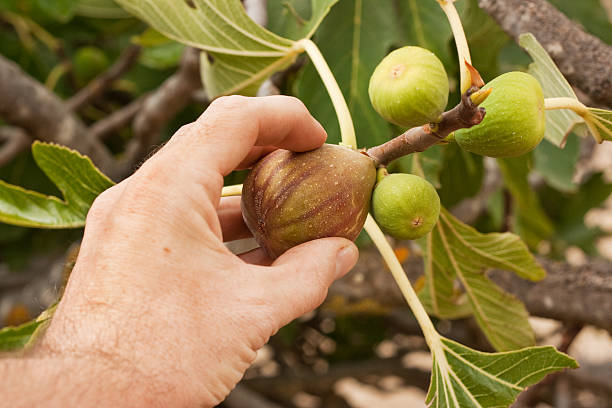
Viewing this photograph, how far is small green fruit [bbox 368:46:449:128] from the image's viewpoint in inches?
19.7

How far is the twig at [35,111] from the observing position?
51.4 inches

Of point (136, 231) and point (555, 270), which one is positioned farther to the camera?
point (555, 270)

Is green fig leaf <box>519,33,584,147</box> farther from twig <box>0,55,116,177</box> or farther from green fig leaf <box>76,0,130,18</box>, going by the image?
green fig leaf <box>76,0,130,18</box>

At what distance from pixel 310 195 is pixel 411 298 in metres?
0.18

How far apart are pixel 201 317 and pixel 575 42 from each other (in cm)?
60

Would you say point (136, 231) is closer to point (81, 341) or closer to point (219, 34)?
point (81, 341)

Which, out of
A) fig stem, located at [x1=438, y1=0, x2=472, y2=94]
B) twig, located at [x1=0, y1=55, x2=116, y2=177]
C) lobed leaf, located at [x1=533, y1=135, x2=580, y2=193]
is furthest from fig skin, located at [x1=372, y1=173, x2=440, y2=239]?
twig, located at [x1=0, y1=55, x2=116, y2=177]

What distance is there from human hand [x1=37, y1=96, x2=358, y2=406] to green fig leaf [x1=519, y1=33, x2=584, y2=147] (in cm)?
30

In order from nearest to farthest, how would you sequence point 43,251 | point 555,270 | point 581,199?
1. point 555,270
2. point 43,251
3. point 581,199

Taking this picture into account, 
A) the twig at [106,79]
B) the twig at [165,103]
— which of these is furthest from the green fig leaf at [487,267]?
the twig at [106,79]

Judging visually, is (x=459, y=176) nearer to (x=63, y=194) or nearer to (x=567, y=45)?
(x=567, y=45)

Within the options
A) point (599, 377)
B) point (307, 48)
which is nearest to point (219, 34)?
point (307, 48)

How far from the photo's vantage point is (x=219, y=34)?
84 centimetres

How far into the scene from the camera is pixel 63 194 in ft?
2.59
